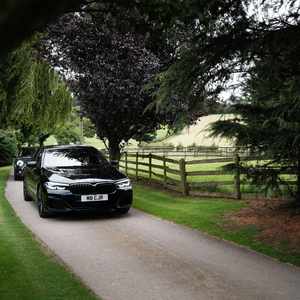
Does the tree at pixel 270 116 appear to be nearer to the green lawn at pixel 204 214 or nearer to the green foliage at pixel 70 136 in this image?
the green lawn at pixel 204 214

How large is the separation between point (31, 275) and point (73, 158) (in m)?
6.27

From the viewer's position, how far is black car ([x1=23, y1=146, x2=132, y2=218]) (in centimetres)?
1056

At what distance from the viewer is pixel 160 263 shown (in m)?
6.85

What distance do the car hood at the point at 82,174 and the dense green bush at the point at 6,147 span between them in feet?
98.2

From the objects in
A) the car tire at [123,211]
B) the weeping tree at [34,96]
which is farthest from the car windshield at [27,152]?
the car tire at [123,211]

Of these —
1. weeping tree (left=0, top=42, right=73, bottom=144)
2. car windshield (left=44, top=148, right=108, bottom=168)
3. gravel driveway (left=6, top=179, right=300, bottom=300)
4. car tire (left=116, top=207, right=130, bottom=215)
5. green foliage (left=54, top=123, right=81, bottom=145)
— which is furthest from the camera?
green foliage (left=54, top=123, right=81, bottom=145)

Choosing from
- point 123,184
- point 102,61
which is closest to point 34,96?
point 102,61

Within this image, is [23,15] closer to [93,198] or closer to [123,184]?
[93,198]

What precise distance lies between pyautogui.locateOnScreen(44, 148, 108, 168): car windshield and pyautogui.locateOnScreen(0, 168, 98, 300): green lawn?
11.1ft

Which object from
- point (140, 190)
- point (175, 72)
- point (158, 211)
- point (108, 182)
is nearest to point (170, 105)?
point (175, 72)

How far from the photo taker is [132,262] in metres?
6.92

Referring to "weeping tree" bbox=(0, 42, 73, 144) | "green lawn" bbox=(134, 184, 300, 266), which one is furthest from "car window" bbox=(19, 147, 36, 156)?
"green lawn" bbox=(134, 184, 300, 266)

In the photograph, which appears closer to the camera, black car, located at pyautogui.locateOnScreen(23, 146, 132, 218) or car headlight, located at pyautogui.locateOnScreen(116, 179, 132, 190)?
black car, located at pyautogui.locateOnScreen(23, 146, 132, 218)

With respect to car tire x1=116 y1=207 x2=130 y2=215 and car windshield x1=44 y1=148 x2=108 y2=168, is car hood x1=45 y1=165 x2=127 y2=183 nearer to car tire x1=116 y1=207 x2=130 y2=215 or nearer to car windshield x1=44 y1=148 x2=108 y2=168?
car windshield x1=44 y1=148 x2=108 y2=168
